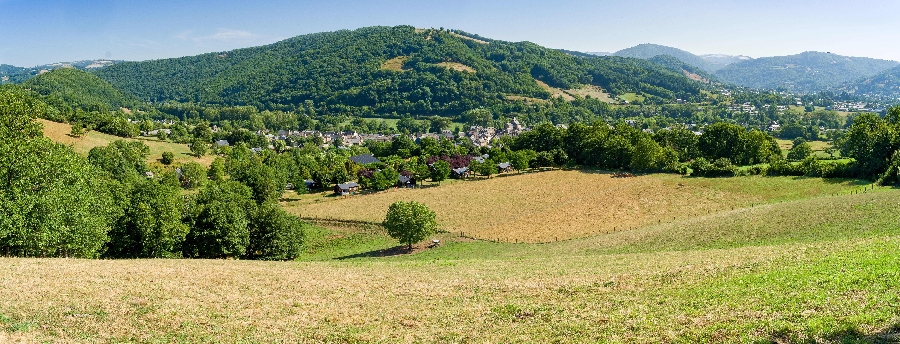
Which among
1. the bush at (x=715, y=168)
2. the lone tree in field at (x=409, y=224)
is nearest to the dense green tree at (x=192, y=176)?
the lone tree in field at (x=409, y=224)

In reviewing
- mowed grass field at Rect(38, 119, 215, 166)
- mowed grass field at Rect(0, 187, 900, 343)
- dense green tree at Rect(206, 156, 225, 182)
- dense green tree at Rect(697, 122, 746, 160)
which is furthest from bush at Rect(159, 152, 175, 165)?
dense green tree at Rect(697, 122, 746, 160)

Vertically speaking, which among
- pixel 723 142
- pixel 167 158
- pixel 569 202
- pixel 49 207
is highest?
pixel 723 142

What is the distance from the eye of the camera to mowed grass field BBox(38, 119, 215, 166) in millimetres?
100812

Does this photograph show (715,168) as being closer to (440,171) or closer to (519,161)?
(519,161)

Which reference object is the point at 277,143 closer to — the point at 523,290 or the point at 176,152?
the point at 176,152

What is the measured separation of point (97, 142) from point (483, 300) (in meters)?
121

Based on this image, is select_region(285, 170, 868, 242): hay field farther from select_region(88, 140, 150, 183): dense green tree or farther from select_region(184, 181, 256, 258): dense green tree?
select_region(88, 140, 150, 183): dense green tree

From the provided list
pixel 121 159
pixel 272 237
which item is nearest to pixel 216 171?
pixel 121 159

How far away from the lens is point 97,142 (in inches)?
4274

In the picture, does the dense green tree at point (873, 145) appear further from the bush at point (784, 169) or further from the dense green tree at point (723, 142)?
the dense green tree at point (723, 142)

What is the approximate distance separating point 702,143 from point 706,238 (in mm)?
64499

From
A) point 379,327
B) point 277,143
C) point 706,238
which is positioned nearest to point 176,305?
point 379,327

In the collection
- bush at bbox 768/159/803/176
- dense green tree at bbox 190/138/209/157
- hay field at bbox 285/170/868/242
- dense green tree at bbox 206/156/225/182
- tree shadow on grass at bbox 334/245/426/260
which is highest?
dense green tree at bbox 190/138/209/157

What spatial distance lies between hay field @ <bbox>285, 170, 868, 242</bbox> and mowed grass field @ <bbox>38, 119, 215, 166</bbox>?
5445cm
